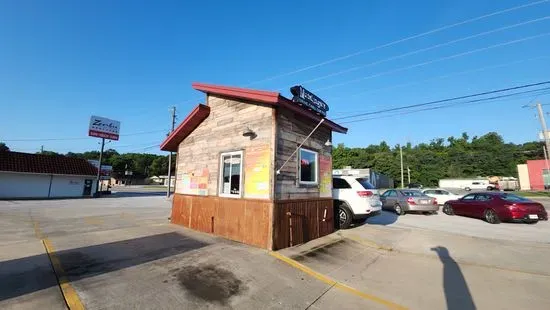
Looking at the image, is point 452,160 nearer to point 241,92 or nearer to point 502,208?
point 502,208

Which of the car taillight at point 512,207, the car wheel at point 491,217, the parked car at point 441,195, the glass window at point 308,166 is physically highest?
the glass window at point 308,166

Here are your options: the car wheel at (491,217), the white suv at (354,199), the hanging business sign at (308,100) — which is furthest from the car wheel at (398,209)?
the hanging business sign at (308,100)

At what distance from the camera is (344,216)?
982cm

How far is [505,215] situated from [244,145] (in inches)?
472

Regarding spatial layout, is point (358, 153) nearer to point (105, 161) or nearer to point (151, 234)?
point (151, 234)

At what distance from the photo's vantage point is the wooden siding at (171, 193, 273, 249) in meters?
6.82

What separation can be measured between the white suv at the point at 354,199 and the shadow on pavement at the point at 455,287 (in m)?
3.10

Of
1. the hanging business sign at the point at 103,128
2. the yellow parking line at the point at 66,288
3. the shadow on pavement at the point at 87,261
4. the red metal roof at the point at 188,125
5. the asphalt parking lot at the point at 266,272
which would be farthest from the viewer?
the hanging business sign at the point at 103,128

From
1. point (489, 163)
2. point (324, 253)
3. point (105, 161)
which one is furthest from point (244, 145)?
point (105, 161)

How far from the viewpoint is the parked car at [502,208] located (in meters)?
11.4

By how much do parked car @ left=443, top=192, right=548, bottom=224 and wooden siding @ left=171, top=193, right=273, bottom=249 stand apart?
37.5 feet

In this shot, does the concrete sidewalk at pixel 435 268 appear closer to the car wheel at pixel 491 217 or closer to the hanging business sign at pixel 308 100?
the hanging business sign at pixel 308 100

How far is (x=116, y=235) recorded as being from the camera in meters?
8.21

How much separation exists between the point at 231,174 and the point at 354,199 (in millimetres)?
4582
